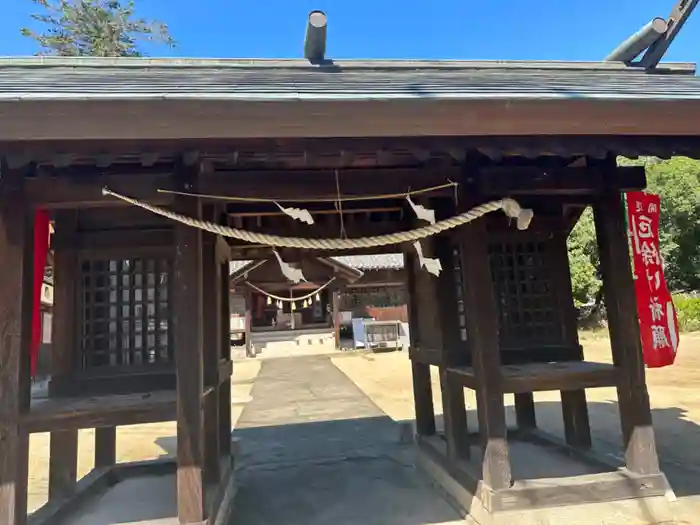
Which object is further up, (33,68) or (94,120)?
(33,68)

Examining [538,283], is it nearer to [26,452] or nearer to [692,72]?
[692,72]

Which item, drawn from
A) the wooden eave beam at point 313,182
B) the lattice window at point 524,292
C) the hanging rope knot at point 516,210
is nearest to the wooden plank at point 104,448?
the wooden eave beam at point 313,182

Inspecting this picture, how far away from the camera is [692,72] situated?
5.69 meters

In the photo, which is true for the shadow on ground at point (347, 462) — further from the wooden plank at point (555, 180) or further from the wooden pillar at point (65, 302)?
the wooden plank at point (555, 180)

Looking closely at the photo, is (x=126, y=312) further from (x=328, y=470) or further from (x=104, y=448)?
(x=328, y=470)

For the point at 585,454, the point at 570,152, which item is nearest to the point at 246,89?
the point at 570,152

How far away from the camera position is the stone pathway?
4.68 m

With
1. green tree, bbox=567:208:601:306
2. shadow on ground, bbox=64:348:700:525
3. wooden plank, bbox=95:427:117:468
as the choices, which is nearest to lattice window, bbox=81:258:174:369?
shadow on ground, bbox=64:348:700:525

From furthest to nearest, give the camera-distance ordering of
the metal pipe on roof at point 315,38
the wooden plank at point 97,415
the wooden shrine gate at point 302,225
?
the metal pipe on roof at point 315,38 → the wooden plank at point 97,415 → the wooden shrine gate at point 302,225

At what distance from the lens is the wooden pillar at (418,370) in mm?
6246

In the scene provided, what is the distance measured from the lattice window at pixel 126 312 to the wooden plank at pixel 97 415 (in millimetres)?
796

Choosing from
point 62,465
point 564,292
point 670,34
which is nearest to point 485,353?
point 564,292

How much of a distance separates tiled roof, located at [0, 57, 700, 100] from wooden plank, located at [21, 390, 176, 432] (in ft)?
7.14

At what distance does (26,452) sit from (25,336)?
2.69 feet
